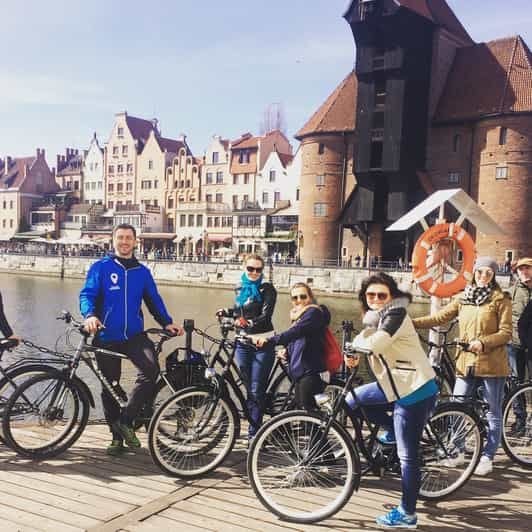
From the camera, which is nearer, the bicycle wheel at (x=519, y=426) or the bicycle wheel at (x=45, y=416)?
the bicycle wheel at (x=45, y=416)

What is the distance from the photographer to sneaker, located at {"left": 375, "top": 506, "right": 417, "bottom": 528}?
3768 millimetres

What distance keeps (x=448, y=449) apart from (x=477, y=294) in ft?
4.70

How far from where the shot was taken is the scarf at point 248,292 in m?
5.75

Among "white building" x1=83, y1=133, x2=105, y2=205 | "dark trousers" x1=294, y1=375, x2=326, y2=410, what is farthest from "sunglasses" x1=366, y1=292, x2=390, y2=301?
"white building" x1=83, y1=133, x2=105, y2=205

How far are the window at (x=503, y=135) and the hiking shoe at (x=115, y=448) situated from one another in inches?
Result: 1661

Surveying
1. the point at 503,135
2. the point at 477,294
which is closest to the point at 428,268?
the point at 477,294

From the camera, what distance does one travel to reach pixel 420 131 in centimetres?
4425

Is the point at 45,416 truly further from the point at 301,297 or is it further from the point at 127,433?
the point at 301,297

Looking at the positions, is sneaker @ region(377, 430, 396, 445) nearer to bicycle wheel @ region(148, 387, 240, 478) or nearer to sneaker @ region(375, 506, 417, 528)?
sneaker @ region(375, 506, 417, 528)

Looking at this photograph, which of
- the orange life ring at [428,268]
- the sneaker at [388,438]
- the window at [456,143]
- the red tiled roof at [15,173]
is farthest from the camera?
the red tiled roof at [15,173]

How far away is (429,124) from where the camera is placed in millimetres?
45062

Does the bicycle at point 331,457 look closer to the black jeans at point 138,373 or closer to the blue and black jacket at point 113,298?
the black jeans at point 138,373

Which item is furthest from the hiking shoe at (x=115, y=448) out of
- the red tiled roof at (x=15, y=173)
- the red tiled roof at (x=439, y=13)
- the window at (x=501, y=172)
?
the red tiled roof at (x=15, y=173)

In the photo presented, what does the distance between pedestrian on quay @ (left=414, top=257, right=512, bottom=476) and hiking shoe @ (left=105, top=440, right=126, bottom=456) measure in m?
2.86
